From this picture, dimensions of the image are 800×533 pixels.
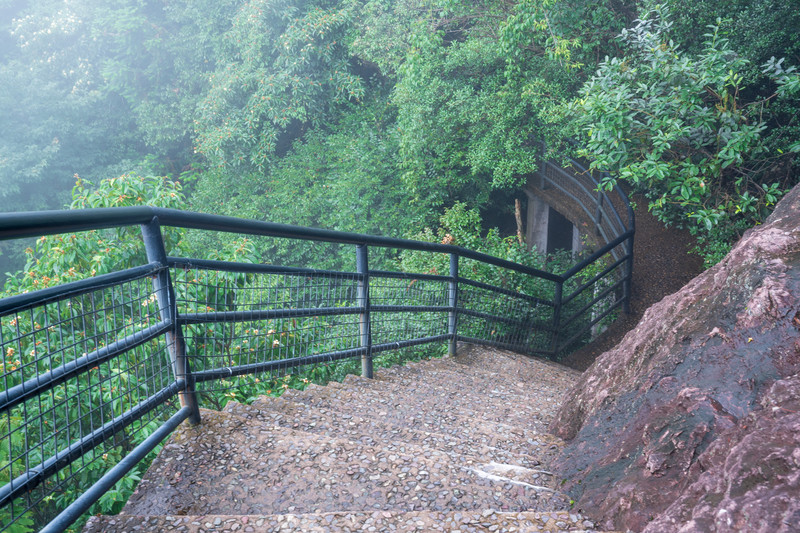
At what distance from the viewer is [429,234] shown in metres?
10.5

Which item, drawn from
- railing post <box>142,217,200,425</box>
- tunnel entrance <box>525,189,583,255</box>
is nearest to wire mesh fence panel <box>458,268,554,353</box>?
railing post <box>142,217,200,425</box>

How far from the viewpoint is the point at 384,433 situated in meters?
2.75

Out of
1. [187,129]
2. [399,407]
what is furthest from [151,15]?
[399,407]

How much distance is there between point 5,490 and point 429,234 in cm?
933

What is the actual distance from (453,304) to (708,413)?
9.98 feet

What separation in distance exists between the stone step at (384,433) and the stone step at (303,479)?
217 millimetres

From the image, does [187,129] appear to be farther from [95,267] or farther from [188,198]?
[95,267]

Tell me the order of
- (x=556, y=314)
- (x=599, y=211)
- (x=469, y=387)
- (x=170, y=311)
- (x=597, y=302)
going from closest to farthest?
(x=170, y=311) < (x=469, y=387) < (x=556, y=314) < (x=597, y=302) < (x=599, y=211)

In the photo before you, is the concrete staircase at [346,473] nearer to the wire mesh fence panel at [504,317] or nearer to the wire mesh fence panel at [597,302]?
the wire mesh fence panel at [504,317]

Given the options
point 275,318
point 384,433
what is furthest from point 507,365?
point 275,318

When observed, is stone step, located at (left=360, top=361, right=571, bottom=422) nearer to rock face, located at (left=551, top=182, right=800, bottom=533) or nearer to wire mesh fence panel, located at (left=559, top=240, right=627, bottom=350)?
rock face, located at (left=551, top=182, right=800, bottom=533)

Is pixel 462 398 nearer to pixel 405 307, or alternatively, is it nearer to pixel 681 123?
pixel 405 307

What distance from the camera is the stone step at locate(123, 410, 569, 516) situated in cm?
190

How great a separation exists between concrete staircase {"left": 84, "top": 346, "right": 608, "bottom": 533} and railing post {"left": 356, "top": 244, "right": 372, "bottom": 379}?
0.46m
